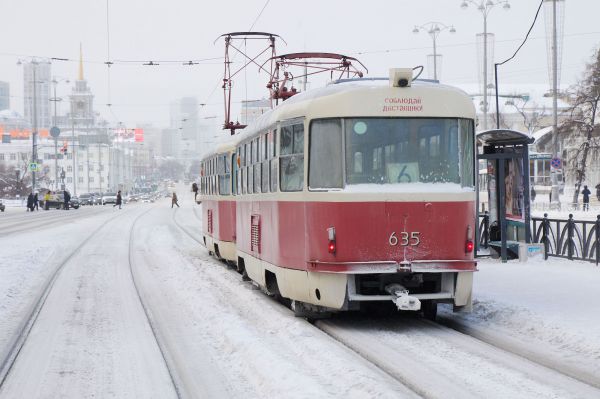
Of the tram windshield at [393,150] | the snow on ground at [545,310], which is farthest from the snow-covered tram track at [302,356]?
the snow on ground at [545,310]

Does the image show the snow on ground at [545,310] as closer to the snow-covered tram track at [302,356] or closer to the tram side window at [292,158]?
the snow-covered tram track at [302,356]

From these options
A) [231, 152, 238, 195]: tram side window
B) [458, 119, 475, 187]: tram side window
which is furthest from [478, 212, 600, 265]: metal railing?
[458, 119, 475, 187]: tram side window

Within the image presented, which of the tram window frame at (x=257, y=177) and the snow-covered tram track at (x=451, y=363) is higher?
the tram window frame at (x=257, y=177)

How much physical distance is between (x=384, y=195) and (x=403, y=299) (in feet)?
3.99

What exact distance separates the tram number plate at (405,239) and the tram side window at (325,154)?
34.2 inches

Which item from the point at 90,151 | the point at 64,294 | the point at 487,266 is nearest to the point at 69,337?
the point at 64,294

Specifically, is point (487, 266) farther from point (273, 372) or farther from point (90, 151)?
point (90, 151)

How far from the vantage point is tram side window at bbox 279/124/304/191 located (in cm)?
1059

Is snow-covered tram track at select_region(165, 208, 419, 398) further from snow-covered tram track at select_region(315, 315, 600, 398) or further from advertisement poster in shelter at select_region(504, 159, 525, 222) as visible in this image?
advertisement poster in shelter at select_region(504, 159, 525, 222)

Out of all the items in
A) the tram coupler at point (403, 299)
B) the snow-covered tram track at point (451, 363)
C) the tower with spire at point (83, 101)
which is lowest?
the snow-covered tram track at point (451, 363)

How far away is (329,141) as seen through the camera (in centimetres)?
1024

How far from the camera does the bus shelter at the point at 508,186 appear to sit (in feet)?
58.4

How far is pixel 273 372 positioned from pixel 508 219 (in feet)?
40.7

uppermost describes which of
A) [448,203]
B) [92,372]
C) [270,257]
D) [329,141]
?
[329,141]
